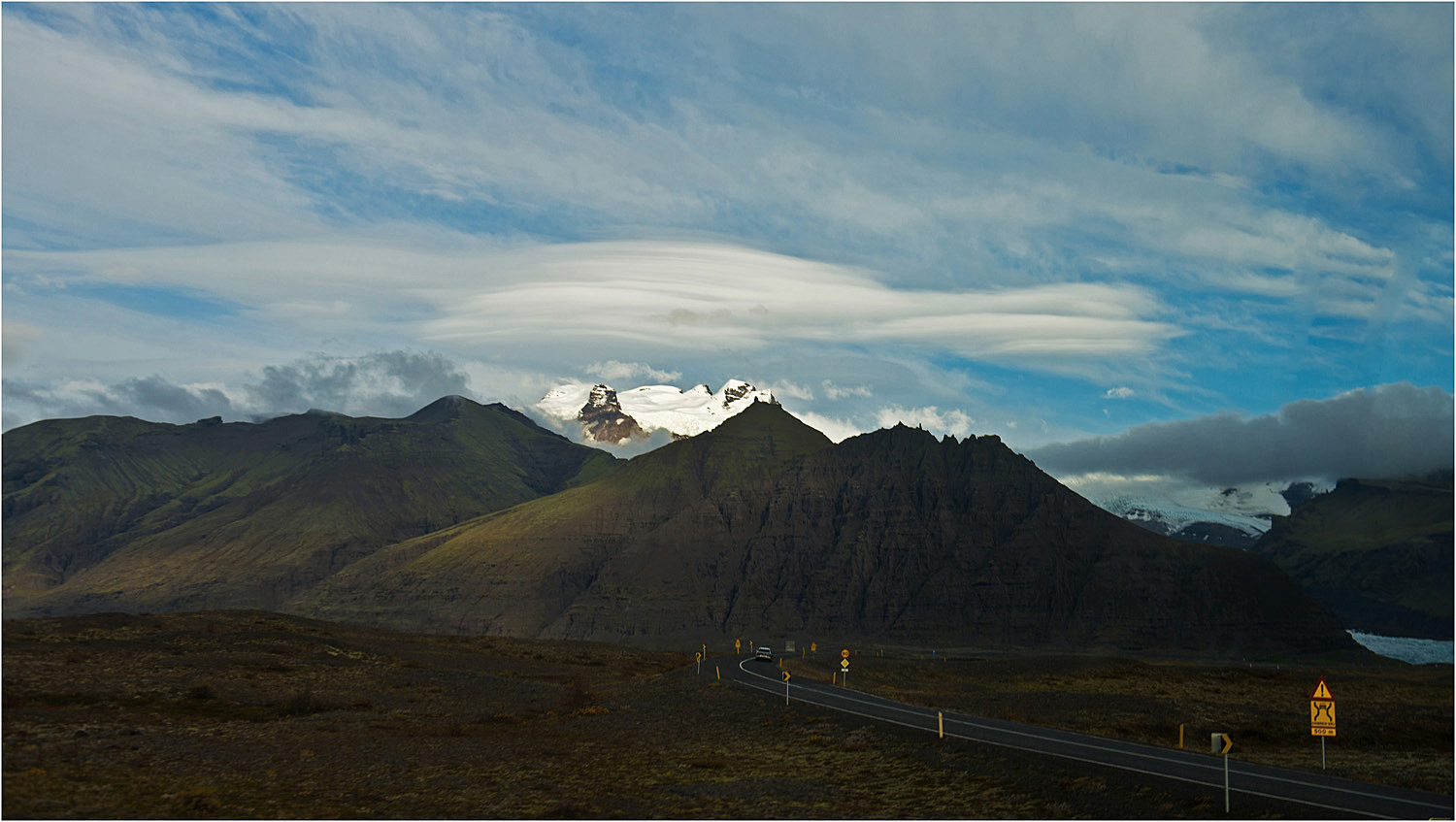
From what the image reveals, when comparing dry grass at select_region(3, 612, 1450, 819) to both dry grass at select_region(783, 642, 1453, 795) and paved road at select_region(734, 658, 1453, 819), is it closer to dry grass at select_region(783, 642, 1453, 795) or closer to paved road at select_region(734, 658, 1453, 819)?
dry grass at select_region(783, 642, 1453, 795)

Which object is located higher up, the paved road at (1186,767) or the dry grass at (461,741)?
the paved road at (1186,767)

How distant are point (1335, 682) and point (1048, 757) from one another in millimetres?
98931

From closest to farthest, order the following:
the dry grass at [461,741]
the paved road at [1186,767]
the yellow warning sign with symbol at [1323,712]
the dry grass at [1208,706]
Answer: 1. the paved road at [1186,767]
2. the dry grass at [461,741]
3. the yellow warning sign with symbol at [1323,712]
4. the dry grass at [1208,706]

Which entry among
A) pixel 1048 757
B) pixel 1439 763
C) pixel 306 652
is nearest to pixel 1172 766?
pixel 1048 757

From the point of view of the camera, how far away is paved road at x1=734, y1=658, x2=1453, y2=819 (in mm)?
36062

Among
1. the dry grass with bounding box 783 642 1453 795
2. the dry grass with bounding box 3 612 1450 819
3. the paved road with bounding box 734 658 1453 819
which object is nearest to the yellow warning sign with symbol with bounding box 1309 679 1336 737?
the dry grass with bounding box 783 642 1453 795

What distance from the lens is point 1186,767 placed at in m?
42.9

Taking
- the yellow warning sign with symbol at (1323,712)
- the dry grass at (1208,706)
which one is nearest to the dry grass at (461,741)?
the dry grass at (1208,706)

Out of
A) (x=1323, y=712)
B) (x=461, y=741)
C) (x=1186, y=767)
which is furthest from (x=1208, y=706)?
(x=461, y=741)

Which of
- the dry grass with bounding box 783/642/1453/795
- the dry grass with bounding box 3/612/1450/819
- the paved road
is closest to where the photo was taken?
the paved road

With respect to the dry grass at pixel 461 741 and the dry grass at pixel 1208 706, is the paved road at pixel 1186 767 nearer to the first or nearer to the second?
the dry grass at pixel 461 741

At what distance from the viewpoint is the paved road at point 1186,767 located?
3606 cm

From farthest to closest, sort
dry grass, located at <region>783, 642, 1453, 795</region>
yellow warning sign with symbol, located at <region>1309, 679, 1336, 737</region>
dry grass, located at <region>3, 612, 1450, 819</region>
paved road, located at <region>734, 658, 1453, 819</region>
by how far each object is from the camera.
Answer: dry grass, located at <region>783, 642, 1453, 795</region>, yellow warning sign with symbol, located at <region>1309, 679, 1336, 737</region>, dry grass, located at <region>3, 612, 1450, 819</region>, paved road, located at <region>734, 658, 1453, 819</region>

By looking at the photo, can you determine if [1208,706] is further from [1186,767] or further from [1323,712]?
[1186,767]
